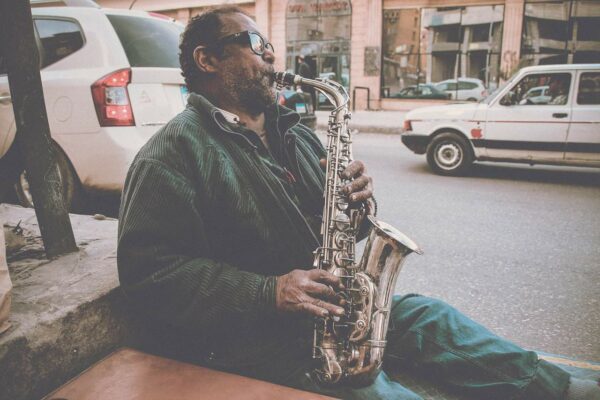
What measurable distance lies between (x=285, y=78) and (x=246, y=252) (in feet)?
2.78

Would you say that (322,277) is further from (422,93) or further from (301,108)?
(422,93)

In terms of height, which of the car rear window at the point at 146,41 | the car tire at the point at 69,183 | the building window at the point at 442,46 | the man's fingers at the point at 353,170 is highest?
the building window at the point at 442,46

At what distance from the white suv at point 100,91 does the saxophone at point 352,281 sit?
2432 millimetres

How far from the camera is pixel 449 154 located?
8102mm

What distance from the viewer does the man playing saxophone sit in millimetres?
1573

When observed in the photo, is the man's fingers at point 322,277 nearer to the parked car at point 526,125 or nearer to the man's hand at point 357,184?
the man's hand at point 357,184

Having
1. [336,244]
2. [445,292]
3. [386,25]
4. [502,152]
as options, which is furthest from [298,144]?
[386,25]

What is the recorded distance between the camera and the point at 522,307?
11.0 feet

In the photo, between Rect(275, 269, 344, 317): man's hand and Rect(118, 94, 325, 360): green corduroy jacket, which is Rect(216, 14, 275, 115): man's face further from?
Rect(275, 269, 344, 317): man's hand

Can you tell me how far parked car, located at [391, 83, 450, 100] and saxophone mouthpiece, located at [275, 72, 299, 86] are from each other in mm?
17309

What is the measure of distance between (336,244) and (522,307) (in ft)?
6.85

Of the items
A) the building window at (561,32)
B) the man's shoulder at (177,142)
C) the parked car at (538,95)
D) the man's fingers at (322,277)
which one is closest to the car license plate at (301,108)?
the parked car at (538,95)

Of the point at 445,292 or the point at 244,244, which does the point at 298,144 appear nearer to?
the point at 244,244

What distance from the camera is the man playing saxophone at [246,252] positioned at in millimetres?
1573
